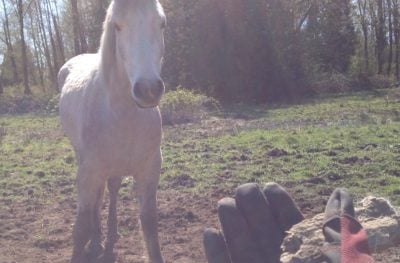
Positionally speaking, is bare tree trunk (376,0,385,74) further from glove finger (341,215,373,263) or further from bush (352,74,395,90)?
glove finger (341,215,373,263)

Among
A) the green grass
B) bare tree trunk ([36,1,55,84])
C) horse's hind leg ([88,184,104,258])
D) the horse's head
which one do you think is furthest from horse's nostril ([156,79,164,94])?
bare tree trunk ([36,1,55,84])

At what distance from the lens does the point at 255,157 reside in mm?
8367

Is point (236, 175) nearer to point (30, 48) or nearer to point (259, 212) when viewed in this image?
point (259, 212)

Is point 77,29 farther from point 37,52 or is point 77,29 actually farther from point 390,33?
point 390,33

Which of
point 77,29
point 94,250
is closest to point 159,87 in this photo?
point 94,250

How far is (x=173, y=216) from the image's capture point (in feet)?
18.2

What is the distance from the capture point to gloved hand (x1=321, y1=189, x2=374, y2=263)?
7.45 ft

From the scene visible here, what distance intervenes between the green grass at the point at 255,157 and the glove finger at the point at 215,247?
2.84 metres

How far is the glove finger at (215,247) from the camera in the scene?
3195 millimetres

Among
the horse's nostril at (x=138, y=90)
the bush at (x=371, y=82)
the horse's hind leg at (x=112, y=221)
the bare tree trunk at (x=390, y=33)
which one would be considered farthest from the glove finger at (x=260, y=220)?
the bare tree trunk at (x=390, y=33)

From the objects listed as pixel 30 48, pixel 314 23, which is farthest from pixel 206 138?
pixel 30 48

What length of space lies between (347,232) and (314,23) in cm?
2648

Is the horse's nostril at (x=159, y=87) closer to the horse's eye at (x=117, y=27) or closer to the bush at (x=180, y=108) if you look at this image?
the horse's eye at (x=117, y=27)

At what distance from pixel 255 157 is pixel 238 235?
17.1ft
